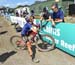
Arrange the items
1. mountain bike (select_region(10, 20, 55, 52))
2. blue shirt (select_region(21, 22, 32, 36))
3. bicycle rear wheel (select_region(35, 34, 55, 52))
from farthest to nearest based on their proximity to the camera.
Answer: bicycle rear wheel (select_region(35, 34, 55, 52)) → mountain bike (select_region(10, 20, 55, 52)) → blue shirt (select_region(21, 22, 32, 36))

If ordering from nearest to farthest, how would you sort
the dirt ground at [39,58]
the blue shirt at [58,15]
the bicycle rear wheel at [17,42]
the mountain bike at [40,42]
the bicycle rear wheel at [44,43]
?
the dirt ground at [39,58] < the mountain bike at [40,42] < the bicycle rear wheel at [44,43] < the bicycle rear wheel at [17,42] < the blue shirt at [58,15]

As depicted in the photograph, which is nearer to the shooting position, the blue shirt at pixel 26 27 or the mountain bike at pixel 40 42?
the blue shirt at pixel 26 27

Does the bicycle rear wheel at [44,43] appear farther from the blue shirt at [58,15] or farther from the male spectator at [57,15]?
the blue shirt at [58,15]

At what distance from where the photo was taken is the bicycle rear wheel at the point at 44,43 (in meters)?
11.1

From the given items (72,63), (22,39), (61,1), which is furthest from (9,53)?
(61,1)

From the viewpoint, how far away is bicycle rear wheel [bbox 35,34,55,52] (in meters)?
11.1

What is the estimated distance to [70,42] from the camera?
9.87m

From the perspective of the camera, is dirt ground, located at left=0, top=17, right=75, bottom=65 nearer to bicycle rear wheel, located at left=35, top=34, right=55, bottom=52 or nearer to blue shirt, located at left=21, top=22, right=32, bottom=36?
bicycle rear wheel, located at left=35, top=34, right=55, bottom=52

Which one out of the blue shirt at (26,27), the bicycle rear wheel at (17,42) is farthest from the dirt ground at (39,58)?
the blue shirt at (26,27)

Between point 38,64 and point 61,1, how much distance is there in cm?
3802

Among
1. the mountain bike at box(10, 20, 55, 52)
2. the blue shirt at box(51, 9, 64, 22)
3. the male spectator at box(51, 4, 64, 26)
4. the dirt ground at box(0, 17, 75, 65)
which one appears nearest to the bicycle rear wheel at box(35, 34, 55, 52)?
the mountain bike at box(10, 20, 55, 52)

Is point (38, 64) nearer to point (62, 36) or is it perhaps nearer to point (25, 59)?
point (25, 59)

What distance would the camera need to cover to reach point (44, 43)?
37.4ft

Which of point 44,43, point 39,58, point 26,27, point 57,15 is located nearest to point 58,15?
point 57,15
